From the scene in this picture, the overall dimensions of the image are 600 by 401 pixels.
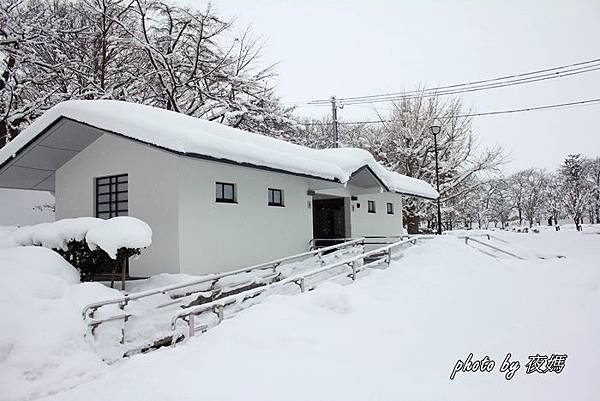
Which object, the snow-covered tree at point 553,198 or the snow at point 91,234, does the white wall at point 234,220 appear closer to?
the snow at point 91,234

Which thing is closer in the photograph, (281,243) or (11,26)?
(281,243)

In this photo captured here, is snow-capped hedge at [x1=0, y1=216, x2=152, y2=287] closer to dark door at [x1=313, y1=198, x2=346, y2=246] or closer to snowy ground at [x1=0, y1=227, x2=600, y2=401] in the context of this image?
snowy ground at [x1=0, y1=227, x2=600, y2=401]

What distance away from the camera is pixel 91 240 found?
783 centimetres

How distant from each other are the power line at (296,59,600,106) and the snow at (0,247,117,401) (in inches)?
931

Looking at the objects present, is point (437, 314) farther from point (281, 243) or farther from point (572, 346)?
point (281, 243)

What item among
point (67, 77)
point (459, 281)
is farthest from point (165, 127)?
point (67, 77)

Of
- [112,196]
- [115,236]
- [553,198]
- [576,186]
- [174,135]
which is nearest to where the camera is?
[115,236]

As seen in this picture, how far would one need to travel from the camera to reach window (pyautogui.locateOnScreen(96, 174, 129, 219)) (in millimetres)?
10383

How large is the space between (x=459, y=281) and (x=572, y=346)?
4258 mm

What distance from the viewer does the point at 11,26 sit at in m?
16.3

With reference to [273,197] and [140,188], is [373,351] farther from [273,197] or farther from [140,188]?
[273,197]

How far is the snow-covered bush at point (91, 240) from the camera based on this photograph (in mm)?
7766

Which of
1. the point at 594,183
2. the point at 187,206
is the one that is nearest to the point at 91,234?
the point at 187,206

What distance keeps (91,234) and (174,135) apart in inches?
94.2
